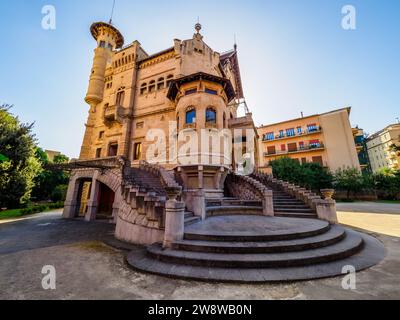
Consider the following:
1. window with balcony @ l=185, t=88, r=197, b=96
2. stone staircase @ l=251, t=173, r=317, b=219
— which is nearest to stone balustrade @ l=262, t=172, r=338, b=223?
stone staircase @ l=251, t=173, r=317, b=219

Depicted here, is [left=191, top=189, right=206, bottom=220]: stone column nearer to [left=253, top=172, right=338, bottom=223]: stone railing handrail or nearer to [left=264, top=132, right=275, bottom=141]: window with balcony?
[left=253, top=172, right=338, bottom=223]: stone railing handrail

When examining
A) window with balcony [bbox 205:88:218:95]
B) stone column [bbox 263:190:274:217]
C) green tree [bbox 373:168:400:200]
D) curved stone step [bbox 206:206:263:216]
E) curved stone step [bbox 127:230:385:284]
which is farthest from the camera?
green tree [bbox 373:168:400:200]

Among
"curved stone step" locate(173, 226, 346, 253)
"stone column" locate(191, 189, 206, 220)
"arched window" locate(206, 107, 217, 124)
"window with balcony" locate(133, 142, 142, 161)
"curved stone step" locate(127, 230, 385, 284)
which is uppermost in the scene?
"arched window" locate(206, 107, 217, 124)

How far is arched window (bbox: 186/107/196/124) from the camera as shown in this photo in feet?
47.5

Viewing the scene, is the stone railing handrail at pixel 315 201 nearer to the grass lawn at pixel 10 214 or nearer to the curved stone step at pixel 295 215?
the curved stone step at pixel 295 215

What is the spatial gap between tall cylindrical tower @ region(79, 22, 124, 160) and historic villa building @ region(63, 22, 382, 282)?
0.14m

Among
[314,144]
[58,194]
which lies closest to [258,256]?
[314,144]

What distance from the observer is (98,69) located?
2295 centimetres

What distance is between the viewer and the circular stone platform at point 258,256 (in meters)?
3.71

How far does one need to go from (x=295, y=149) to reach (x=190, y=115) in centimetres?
2885

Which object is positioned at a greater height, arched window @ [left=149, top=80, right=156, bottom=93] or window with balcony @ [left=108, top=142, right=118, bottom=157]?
arched window @ [left=149, top=80, right=156, bottom=93]

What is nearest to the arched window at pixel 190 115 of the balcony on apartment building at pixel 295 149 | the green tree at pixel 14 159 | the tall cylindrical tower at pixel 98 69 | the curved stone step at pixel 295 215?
the curved stone step at pixel 295 215

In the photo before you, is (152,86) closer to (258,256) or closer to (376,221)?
(258,256)

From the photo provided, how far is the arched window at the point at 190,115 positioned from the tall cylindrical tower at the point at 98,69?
48.1 ft
